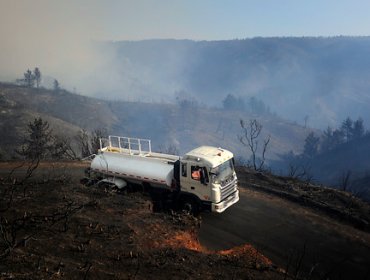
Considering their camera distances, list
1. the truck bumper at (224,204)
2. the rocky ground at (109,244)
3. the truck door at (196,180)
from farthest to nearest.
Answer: the truck door at (196,180)
the truck bumper at (224,204)
the rocky ground at (109,244)

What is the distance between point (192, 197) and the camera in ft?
73.8

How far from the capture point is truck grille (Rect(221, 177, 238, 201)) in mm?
22297

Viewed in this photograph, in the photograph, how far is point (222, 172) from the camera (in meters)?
22.5

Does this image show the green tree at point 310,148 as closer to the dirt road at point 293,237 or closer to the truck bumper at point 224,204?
the dirt road at point 293,237

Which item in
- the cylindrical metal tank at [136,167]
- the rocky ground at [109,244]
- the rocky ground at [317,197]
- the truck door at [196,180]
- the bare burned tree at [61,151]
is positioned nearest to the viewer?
the rocky ground at [109,244]

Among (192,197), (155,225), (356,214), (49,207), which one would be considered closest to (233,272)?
(155,225)

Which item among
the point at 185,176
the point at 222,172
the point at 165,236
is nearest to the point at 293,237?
the point at 222,172

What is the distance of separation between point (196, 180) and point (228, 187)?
78.0 inches

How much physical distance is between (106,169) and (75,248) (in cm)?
969

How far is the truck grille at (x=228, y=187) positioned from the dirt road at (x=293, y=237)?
155cm

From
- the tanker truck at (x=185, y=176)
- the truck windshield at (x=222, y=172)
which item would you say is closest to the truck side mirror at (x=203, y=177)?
the tanker truck at (x=185, y=176)

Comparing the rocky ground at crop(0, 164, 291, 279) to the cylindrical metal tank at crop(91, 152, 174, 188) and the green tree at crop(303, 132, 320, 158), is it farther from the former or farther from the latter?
the green tree at crop(303, 132, 320, 158)

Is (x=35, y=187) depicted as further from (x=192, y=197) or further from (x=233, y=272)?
(x=233, y=272)

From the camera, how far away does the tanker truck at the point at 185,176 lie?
22.0m
